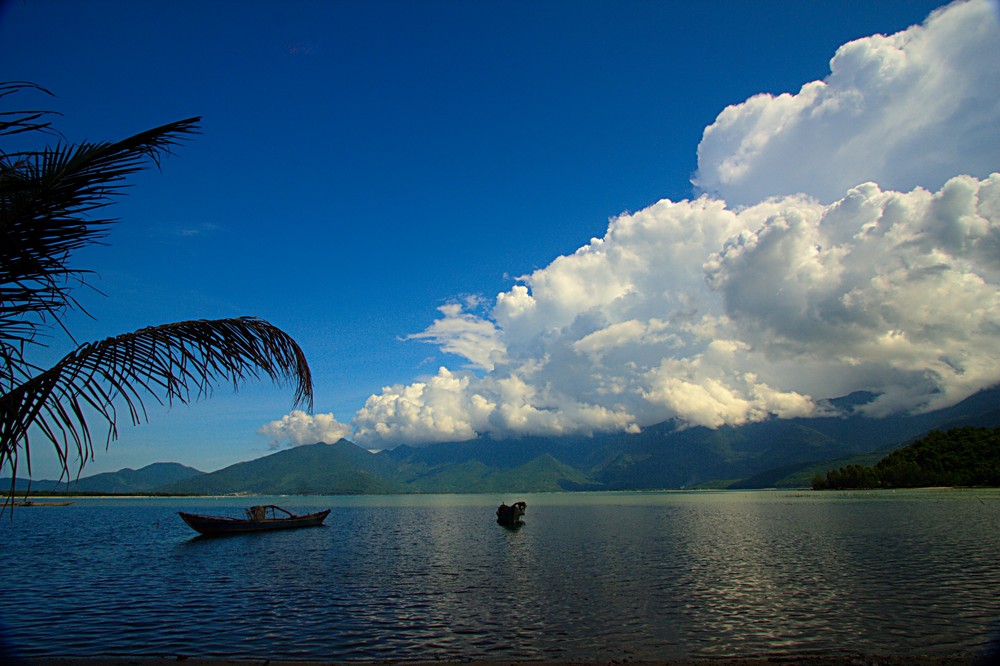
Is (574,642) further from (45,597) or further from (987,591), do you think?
(45,597)

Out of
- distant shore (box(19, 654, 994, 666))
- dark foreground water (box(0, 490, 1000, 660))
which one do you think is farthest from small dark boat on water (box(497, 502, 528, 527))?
distant shore (box(19, 654, 994, 666))

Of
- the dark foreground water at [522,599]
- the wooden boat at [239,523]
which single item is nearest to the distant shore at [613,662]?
the dark foreground water at [522,599]

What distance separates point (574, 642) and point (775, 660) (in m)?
7.27

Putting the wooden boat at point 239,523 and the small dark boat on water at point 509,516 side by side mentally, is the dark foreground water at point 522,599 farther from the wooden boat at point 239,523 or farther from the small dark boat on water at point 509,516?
the small dark boat on water at point 509,516

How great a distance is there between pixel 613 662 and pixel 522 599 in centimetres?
1317

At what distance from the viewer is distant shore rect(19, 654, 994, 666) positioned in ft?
59.6

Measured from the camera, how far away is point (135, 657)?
68.7 feet

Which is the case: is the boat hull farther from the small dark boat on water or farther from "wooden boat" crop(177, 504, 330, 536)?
the small dark boat on water

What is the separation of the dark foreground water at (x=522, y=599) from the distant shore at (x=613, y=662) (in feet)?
3.50

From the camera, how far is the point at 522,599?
3133cm

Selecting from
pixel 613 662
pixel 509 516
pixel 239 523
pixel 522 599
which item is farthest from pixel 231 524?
pixel 613 662

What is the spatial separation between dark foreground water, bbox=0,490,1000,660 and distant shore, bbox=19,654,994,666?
1.07 metres

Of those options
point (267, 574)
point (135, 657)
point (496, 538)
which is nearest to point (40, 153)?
point (135, 657)

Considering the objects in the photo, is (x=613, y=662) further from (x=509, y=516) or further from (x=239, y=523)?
(x=509, y=516)
